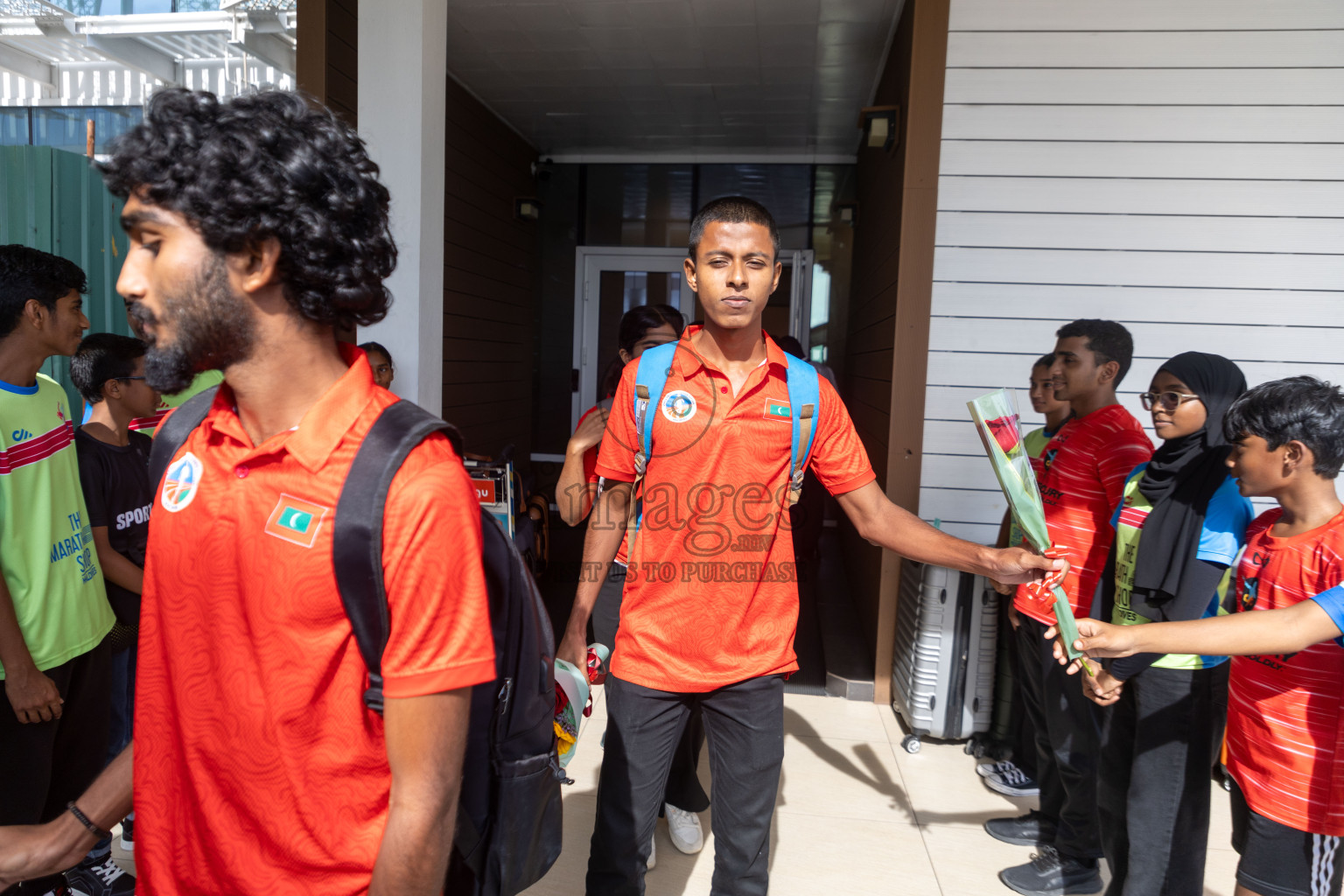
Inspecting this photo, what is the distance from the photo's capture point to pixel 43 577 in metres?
1.97

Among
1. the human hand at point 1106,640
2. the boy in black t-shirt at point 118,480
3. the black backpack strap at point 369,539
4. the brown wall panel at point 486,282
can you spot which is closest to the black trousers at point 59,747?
the boy in black t-shirt at point 118,480

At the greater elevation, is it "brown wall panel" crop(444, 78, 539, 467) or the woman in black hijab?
"brown wall panel" crop(444, 78, 539, 467)

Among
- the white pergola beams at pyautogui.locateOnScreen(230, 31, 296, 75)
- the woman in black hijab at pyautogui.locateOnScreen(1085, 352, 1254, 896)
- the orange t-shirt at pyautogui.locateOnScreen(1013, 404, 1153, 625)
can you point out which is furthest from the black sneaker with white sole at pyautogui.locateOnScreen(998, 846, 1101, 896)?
the white pergola beams at pyautogui.locateOnScreen(230, 31, 296, 75)

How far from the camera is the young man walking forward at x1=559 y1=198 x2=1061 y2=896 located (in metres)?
1.74

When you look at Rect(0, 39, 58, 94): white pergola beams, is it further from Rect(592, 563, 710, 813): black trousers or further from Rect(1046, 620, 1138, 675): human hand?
Rect(1046, 620, 1138, 675): human hand

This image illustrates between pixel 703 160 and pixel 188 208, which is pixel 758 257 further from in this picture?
pixel 703 160

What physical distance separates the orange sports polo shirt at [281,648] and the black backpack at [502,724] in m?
0.04

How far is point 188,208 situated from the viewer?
82cm

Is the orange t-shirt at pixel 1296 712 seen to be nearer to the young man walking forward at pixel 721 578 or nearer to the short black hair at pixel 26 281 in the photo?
the young man walking forward at pixel 721 578

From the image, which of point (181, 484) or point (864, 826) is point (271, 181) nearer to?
point (181, 484)

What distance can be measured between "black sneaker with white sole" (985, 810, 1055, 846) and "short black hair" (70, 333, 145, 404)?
3.27 m

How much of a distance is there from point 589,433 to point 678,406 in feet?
2.53

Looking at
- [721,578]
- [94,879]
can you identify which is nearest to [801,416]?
[721,578]

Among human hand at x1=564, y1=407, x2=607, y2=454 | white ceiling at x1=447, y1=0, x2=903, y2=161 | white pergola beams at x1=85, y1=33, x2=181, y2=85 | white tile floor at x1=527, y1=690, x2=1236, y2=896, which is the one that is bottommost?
white tile floor at x1=527, y1=690, x2=1236, y2=896
